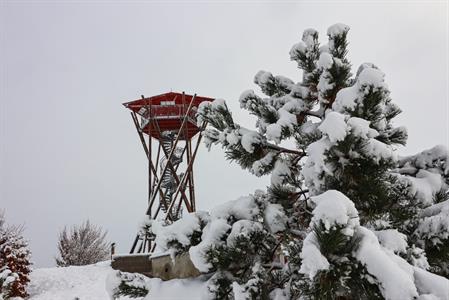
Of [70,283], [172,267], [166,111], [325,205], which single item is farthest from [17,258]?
[325,205]

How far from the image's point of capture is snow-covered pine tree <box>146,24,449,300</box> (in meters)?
1.81

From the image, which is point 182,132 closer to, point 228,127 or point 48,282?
point 48,282

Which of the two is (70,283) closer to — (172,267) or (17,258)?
(17,258)

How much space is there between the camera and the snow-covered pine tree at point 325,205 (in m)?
1.81

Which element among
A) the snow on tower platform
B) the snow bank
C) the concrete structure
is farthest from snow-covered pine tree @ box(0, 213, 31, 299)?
the concrete structure

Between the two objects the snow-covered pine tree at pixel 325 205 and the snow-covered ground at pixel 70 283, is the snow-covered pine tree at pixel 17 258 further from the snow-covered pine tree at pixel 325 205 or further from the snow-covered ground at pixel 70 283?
the snow-covered pine tree at pixel 325 205

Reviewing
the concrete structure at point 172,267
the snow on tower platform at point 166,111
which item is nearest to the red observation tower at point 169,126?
the snow on tower platform at point 166,111

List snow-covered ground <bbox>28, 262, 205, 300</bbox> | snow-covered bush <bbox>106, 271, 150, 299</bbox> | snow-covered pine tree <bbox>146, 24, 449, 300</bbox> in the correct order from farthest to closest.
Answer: snow-covered ground <bbox>28, 262, 205, 300</bbox> → snow-covered bush <bbox>106, 271, 150, 299</bbox> → snow-covered pine tree <bbox>146, 24, 449, 300</bbox>

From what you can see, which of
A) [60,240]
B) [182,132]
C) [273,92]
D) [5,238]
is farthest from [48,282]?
[273,92]

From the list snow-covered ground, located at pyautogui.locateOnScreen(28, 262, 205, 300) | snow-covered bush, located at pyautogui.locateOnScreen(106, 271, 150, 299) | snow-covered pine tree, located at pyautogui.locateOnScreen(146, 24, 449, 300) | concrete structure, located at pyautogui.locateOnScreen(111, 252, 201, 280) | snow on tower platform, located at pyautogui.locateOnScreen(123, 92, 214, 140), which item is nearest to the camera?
snow-covered pine tree, located at pyautogui.locateOnScreen(146, 24, 449, 300)

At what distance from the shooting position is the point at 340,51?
3.46m

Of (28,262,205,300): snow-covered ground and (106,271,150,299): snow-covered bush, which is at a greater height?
(28,262,205,300): snow-covered ground

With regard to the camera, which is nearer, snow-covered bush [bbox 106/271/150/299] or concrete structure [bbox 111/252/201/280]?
snow-covered bush [bbox 106/271/150/299]

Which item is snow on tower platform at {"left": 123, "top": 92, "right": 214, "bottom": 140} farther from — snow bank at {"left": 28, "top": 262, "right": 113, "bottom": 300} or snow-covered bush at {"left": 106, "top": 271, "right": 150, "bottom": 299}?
snow-covered bush at {"left": 106, "top": 271, "right": 150, "bottom": 299}
